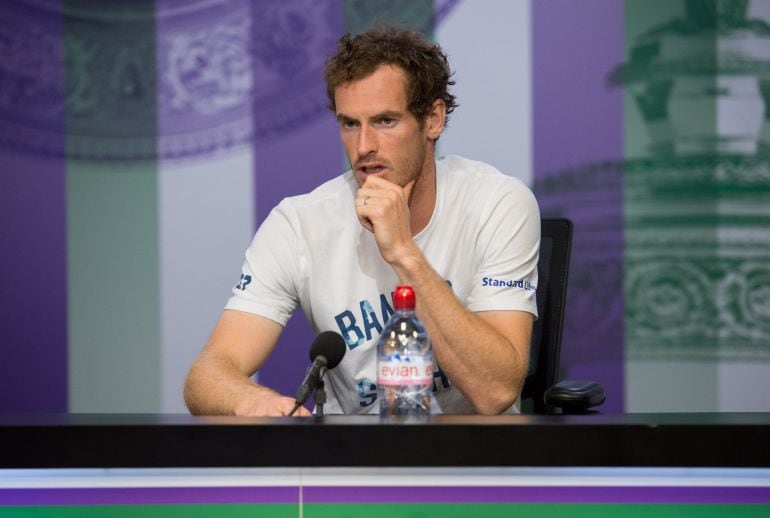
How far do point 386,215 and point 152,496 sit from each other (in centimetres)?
84

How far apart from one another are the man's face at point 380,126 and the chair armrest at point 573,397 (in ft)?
1.72

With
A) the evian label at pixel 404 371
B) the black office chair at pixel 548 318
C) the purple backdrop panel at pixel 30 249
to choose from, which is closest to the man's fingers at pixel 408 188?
the black office chair at pixel 548 318

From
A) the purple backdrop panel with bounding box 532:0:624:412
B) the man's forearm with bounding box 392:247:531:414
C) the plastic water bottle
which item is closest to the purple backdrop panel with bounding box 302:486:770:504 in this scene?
the plastic water bottle

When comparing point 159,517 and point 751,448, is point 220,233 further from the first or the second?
point 751,448

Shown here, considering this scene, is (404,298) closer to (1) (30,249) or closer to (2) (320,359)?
(2) (320,359)

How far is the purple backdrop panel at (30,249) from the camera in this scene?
311 centimetres

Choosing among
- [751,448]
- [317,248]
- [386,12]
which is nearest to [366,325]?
[317,248]

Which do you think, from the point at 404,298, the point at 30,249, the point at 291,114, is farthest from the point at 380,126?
the point at 30,249

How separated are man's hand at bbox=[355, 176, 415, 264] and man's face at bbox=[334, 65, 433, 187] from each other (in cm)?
6

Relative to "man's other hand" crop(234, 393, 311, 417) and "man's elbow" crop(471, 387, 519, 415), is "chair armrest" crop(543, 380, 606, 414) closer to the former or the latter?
"man's elbow" crop(471, 387, 519, 415)

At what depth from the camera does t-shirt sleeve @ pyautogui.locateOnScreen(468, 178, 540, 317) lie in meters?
1.93

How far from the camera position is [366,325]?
1.99 meters

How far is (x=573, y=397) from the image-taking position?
1876 mm

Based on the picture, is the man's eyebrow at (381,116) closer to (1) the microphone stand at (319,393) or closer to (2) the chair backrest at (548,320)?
(2) the chair backrest at (548,320)
